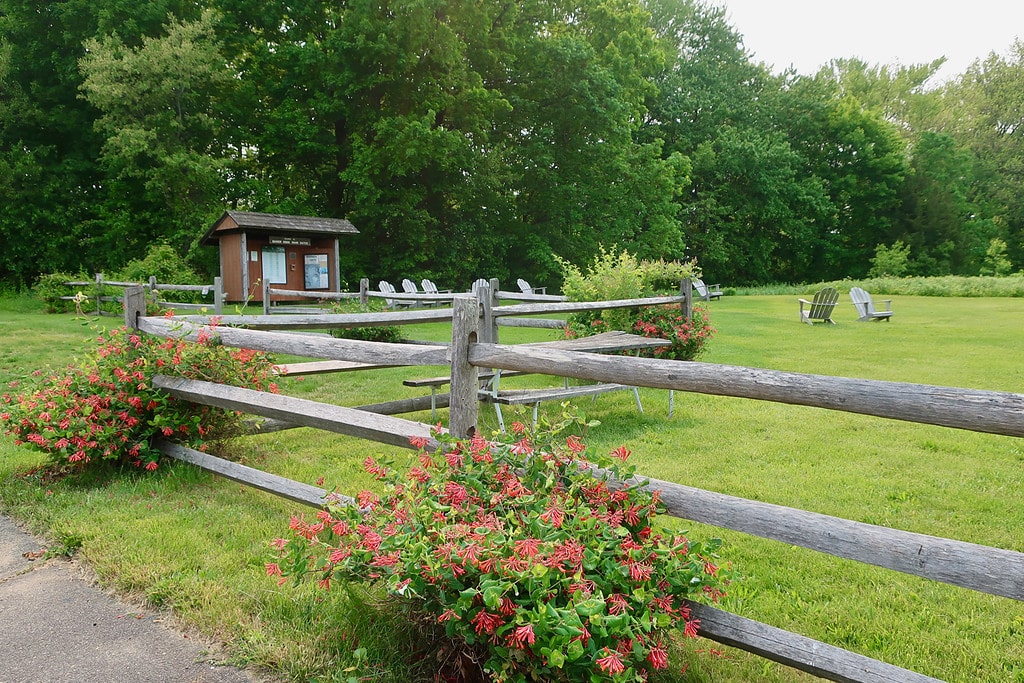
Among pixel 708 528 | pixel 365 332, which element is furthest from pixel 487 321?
pixel 365 332

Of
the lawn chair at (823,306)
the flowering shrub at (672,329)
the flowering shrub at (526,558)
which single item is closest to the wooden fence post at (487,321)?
the flowering shrub at (672,329)

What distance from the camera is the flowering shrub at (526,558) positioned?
2.21 m

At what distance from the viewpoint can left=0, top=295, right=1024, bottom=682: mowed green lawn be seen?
117 inches

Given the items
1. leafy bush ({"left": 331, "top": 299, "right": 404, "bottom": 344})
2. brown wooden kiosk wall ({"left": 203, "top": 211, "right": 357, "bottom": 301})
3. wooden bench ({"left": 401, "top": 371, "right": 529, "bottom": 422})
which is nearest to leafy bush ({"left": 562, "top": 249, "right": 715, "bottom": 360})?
wooden bench ({"left": 401, "top": 371, "right": 529, "bottom": 422})

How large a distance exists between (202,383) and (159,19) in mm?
24843

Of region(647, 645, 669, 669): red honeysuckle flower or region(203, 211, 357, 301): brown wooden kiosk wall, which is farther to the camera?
region(203, 211, 357, 301): brown wooden kiosk wall

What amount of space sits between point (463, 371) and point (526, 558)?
1.30 metres

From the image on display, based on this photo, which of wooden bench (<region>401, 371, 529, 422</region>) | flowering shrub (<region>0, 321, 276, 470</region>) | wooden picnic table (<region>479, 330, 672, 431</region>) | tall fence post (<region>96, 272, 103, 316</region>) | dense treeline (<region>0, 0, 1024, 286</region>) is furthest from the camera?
dense treeline (<region>0, 0, 1024, 286</region>)

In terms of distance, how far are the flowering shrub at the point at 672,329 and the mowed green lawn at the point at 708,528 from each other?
766mm

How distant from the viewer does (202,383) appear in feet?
16.5

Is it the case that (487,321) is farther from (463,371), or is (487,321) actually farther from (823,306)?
(823,306)

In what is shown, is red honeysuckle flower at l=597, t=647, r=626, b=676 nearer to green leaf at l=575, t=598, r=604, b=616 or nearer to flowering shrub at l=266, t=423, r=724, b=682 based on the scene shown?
flowering shrub at l=266, t=423, r=724, b=682

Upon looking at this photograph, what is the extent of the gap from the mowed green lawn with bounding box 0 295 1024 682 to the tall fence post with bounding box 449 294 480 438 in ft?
1.90

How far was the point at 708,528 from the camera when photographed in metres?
4.46
